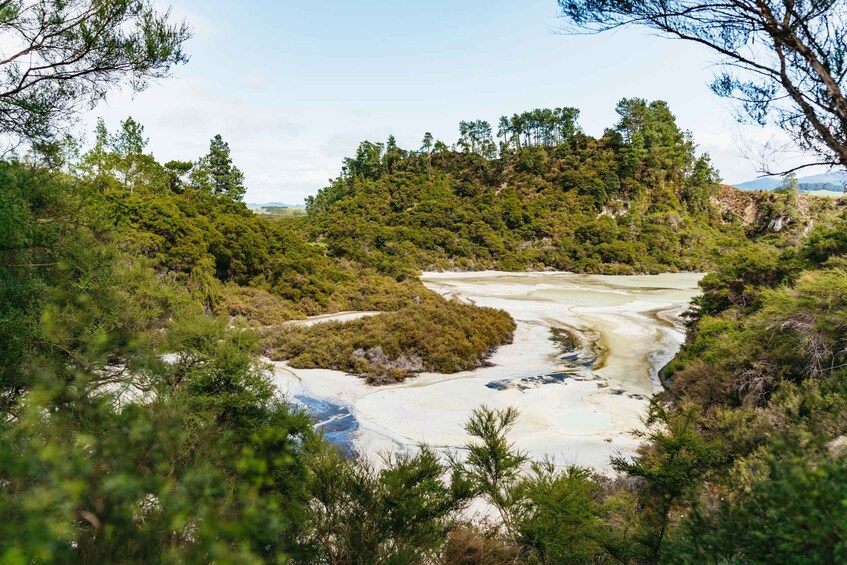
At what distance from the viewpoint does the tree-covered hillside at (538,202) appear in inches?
1797

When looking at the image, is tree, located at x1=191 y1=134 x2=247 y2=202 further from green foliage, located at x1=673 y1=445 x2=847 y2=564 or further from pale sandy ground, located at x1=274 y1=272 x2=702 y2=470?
green foliage, located at x1=673 y1=445 x2=847 y2=564

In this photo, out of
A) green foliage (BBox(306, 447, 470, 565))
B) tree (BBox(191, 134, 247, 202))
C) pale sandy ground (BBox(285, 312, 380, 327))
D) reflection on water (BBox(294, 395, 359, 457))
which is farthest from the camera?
tree (BBox(191, 134, 247, 202))

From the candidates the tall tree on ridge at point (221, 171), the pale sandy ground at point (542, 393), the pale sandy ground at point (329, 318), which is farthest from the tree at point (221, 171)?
the pale sandy ground at point (542, 393)

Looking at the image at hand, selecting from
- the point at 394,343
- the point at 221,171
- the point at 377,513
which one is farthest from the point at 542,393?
the point at 221,171

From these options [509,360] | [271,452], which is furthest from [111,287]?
[509,360]

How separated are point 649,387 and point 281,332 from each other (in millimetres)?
13227

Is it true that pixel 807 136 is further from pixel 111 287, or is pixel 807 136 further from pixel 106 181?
pixel 106 181

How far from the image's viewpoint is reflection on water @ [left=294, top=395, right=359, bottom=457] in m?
9.14

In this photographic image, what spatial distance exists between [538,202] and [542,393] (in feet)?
156

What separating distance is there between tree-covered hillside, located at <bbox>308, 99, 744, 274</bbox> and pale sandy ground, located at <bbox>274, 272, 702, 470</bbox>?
53.5 feet

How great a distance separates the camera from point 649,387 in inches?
497

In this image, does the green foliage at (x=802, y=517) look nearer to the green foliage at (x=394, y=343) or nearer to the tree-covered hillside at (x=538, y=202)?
the green foliage at (x=394, y=343)

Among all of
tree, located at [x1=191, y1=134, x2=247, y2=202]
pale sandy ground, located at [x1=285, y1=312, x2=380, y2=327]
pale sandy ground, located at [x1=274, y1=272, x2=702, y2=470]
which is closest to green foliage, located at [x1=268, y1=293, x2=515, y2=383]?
pale sandy ground, located at [x1=274, y1=272, x2=702, y2=470]

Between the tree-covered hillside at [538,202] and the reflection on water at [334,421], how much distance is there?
20.7 metres
